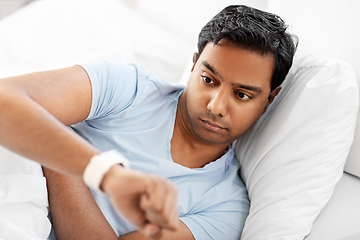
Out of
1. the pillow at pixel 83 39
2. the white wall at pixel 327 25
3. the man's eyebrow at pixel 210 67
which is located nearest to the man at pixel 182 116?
the man's eyebrow at pixel 210 67

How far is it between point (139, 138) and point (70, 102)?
0.82 feet

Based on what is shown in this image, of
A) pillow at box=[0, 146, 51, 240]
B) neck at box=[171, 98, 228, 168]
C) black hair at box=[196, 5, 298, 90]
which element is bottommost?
pillow at box=[0, 146, 51, 240]

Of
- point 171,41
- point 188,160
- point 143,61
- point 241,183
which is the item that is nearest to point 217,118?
point 188,160

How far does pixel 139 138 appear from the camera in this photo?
41.1 inches

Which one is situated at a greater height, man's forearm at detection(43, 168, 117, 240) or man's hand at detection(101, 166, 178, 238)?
man's hand at detection(101, 166, 178, 238)

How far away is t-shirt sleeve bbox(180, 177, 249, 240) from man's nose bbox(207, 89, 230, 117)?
29cm

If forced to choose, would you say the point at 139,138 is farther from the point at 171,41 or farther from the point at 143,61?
the point at 171,41

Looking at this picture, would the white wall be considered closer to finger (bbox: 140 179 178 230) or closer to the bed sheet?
the bed sheet

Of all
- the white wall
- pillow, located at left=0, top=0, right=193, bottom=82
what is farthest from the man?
pillow, located at left=0, top=0, right=193, bottom=82

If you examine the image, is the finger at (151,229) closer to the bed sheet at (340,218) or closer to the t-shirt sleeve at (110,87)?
the t-shirt sleeve at (110,87)

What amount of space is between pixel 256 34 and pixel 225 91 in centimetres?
18

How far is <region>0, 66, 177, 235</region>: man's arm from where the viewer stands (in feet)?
1.77

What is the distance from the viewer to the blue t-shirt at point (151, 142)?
3.24ft

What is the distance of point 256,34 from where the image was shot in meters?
1.01
